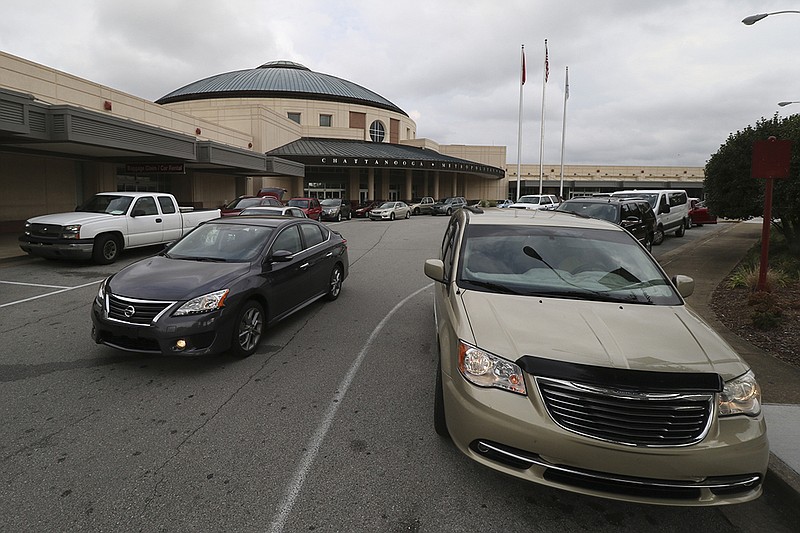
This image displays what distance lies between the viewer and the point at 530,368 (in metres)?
2.67

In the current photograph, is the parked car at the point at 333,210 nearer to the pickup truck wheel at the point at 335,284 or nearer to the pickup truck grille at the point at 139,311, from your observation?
the pickup truck wheel at the point at 335,284

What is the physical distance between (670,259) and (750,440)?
11907 millimetres

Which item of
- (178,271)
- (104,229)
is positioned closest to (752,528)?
(178,271)

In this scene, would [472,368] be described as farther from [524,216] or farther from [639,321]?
[524,216]

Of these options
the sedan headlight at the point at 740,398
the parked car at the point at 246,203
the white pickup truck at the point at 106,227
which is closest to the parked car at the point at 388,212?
the parked car at the point at 246,203

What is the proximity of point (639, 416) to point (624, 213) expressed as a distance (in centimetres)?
1208

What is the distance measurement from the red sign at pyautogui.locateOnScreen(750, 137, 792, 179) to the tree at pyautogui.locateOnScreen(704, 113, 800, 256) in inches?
112

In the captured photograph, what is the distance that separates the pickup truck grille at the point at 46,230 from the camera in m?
11.0

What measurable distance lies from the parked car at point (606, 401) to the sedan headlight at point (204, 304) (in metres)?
2.69

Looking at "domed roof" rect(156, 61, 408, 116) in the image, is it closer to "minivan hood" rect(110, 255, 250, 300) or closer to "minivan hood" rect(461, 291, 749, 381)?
"minivan hood" rect(110, 255, 250, 300)

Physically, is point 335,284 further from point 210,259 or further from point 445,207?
point 445,207

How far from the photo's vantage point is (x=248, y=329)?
17.8 ft

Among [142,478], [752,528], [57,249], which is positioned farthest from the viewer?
[57,249]

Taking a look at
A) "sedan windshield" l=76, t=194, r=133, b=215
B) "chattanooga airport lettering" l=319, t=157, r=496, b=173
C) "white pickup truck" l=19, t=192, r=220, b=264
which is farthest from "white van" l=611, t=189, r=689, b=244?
"chattanooga airport lettering" l=319, t=157, r=496, b=173
